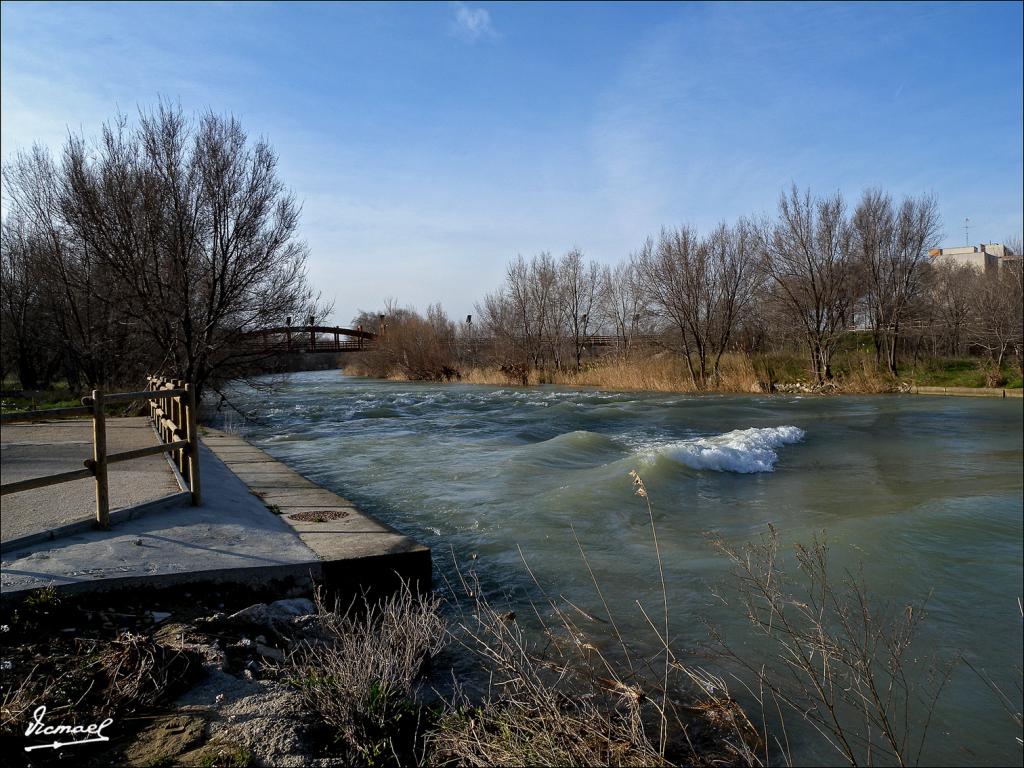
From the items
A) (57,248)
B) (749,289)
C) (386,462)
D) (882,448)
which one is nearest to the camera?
(386,462)

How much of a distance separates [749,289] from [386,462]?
976 inches

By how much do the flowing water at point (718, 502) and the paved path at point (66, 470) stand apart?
299 cm

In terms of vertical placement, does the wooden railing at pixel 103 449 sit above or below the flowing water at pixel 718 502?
above

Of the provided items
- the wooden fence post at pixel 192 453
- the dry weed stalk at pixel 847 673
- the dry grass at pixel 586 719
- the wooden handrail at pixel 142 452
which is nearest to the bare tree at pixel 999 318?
the dry weed stalk at pixel 847 673

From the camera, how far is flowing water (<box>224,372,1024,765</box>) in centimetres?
600

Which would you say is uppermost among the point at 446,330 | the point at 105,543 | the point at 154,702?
the point at 446,330

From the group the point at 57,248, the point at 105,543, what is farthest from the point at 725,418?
the point at 57,248

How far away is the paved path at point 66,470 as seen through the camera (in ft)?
21.0

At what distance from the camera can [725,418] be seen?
856 inches

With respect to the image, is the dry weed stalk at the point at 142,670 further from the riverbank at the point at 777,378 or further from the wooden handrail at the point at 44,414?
the riverbank at the point at 777,378

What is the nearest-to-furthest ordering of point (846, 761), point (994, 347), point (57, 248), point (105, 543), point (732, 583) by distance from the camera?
point (846, 761)
point (105, 543)
point (732, 583)
point (57, 248)
point (994, 347)

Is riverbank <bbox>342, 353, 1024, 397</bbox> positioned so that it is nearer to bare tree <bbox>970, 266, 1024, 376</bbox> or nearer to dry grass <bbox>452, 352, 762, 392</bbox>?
dry grass <bbox>452, 352, 762, 392</bbox>

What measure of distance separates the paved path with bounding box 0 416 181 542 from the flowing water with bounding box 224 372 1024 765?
2.99 metres

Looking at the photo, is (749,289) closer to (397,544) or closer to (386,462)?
(386,462)
